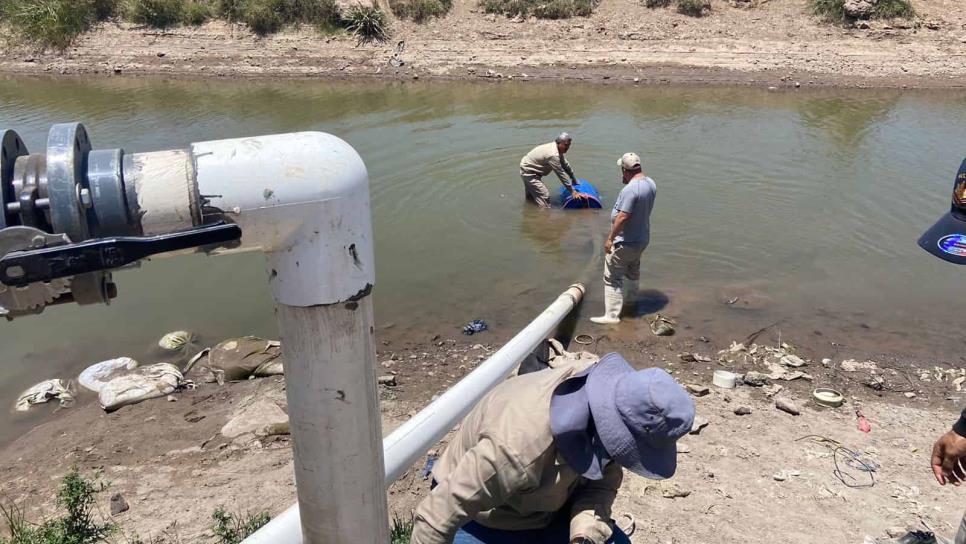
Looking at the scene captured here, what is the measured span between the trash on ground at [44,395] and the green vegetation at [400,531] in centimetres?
361

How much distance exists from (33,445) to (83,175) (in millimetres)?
5073

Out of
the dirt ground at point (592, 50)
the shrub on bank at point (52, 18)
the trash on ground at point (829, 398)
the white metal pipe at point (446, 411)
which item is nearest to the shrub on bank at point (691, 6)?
the dirt ground at point (592, 50)

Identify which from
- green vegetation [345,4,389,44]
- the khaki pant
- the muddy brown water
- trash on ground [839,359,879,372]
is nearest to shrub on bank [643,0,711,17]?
the muddy brown water

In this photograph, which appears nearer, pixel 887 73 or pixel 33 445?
pixel 33 445

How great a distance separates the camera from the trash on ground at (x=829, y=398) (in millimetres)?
5770

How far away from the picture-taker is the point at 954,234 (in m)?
3.36

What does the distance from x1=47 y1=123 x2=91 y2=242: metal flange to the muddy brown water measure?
5428 mm

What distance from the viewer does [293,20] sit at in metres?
22.4

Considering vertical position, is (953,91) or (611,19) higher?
(611,19)

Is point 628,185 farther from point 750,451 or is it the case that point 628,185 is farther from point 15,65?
point 15,65

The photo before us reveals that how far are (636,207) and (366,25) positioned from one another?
17052 mm

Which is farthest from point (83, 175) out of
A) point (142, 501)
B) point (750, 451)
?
point (750, 451)

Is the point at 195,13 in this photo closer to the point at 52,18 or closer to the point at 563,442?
the point at 52,18

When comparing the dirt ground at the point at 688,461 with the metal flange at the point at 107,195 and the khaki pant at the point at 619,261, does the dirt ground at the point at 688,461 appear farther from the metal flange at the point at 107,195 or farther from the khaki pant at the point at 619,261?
the metal flange at the point at 107,195
